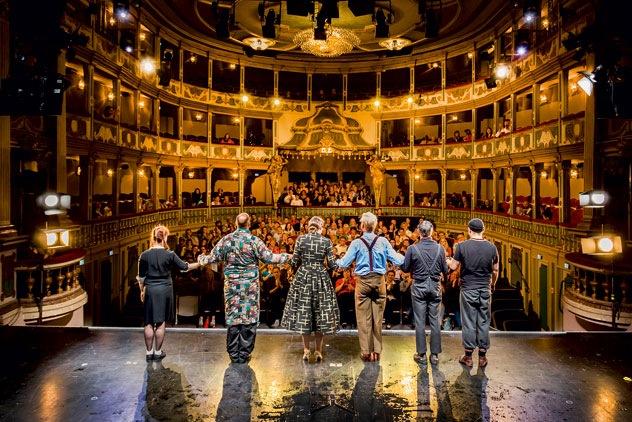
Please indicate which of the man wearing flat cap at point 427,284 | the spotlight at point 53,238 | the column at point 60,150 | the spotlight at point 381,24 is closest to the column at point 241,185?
the column at point 60,150

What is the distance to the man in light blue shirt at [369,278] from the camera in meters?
5.11

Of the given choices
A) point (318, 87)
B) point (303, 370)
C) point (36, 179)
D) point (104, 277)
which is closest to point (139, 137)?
point (104, 277)

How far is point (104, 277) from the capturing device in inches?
543

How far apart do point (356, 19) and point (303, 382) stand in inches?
611

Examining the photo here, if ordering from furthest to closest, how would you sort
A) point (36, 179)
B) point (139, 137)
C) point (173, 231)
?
point (173, 231) < point (139, 137) < point (36, 179)

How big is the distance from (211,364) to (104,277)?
33.3 ft

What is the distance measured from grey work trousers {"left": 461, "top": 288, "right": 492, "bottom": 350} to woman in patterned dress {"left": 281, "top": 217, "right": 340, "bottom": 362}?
4.74 feet

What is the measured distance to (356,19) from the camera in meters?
17.2

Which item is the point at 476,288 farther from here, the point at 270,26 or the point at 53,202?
the point at 270,26

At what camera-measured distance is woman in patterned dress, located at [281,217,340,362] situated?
5.04 m

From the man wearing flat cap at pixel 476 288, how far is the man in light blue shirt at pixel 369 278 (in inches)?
28.6

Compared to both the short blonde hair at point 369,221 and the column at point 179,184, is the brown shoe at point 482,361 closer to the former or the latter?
the short blonde hair at point 369,221

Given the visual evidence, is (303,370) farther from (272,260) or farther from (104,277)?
(104,277)

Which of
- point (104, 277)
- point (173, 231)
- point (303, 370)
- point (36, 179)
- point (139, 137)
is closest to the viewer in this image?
point (303, 370)
